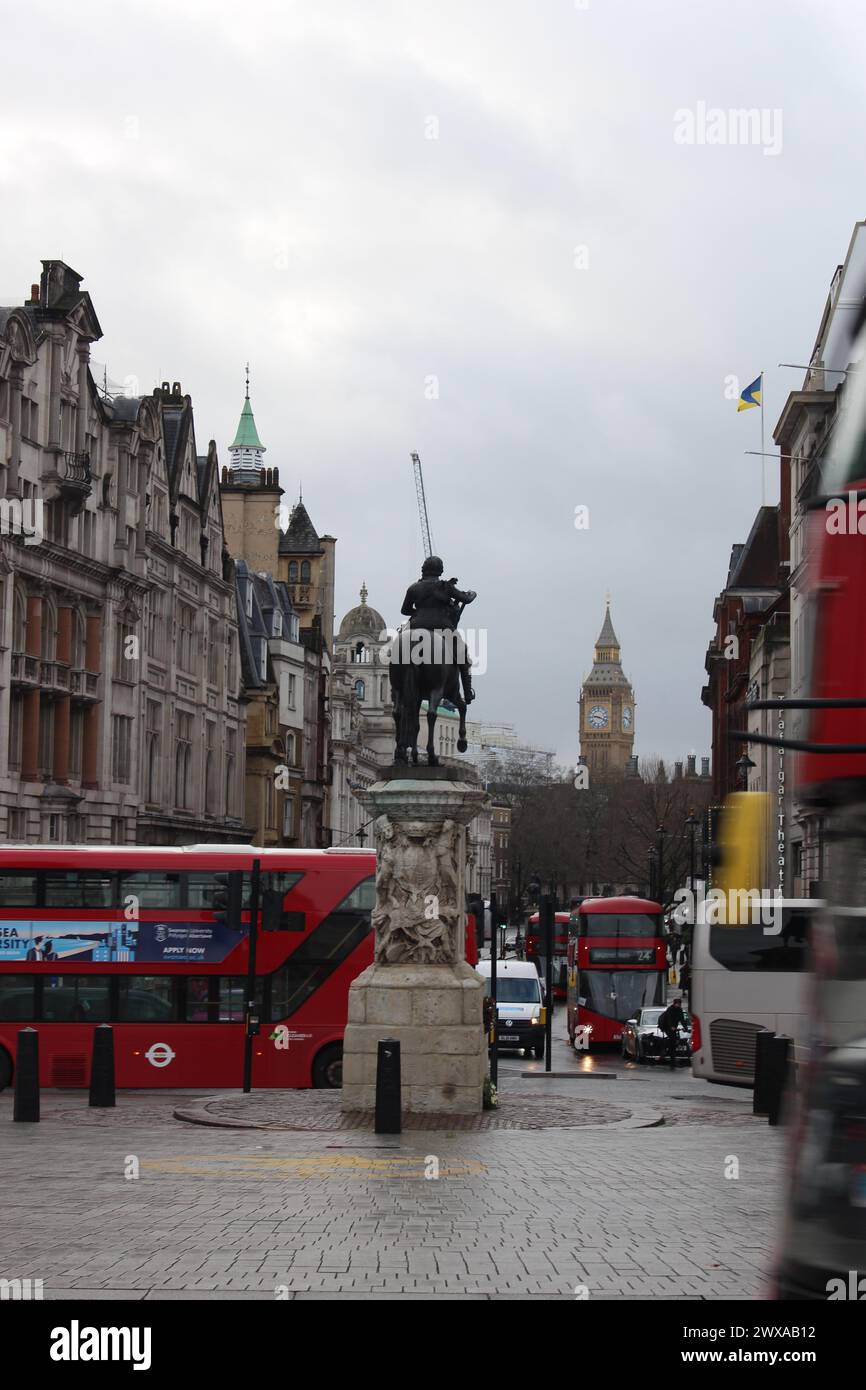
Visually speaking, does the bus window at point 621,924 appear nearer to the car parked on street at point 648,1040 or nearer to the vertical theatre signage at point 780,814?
the car parked on street at point 648,1040

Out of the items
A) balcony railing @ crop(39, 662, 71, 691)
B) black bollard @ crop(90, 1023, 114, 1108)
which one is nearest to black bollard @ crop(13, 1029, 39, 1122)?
black bollard @ crop(90, 1023, 114, 1108)

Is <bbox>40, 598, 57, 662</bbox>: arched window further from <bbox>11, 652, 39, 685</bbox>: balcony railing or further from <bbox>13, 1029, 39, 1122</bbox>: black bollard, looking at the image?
<bbox>13, 1029, 39, 1122</bbox>: black bollard

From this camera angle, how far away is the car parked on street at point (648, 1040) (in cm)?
3966

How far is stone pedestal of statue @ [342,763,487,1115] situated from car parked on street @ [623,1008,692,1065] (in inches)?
718

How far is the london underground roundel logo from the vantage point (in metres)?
28.5

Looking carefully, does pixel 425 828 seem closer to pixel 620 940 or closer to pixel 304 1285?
pixel 304 1285

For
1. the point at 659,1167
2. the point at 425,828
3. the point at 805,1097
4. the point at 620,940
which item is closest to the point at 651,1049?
the point at 620,940

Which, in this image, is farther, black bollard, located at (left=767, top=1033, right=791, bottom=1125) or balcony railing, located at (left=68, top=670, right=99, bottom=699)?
balcony railing, located at (left=68, top=670, right=99, bottom=699)

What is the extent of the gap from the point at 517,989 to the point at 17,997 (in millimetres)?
15628

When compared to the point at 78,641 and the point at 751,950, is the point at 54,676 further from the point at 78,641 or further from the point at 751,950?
the point at 751,950

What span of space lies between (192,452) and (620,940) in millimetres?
28624

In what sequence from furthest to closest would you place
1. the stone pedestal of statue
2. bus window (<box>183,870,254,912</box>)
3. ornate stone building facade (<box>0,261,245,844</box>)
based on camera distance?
ornate stone building facade (<box>0,261,245,844</box>) < bus window (<box>183,870,254,912</box>) < the stone pedestal of statue

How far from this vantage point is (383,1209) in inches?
537
